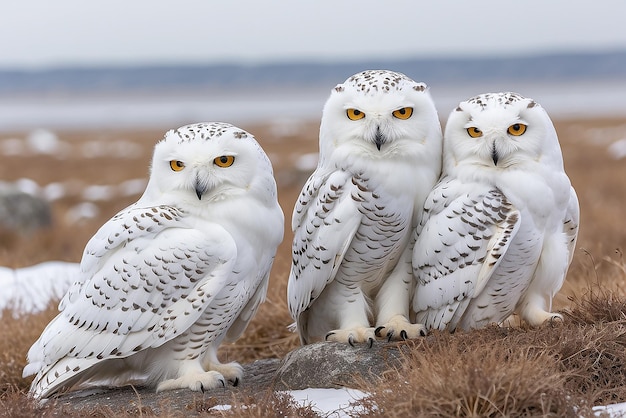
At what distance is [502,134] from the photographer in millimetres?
4172

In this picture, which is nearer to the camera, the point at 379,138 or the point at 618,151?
the point at 379,138

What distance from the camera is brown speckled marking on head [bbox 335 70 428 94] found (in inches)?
165

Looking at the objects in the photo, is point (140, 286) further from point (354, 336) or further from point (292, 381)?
point (354, 336)

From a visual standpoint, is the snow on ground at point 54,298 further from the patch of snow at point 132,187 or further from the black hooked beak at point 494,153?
the patch of snow at point 132,187

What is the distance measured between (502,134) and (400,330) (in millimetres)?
1083

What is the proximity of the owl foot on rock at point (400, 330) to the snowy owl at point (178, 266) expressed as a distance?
0.69 metres

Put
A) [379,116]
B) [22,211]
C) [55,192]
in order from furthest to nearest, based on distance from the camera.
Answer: [55,192] → [22,211] → [379,116]

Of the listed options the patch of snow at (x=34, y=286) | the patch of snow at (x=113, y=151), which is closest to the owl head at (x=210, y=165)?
the patch of snow at (x=34, y=286)

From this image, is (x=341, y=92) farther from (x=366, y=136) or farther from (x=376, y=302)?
(x=376, y=302)

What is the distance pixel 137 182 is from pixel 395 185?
1805 centimetres

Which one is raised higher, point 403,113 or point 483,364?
point 403,113

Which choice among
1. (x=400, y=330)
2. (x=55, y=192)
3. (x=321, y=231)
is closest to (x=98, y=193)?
(x=55, y=192)

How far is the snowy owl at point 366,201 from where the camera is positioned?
4.20m

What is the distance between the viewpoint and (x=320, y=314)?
4.77m
